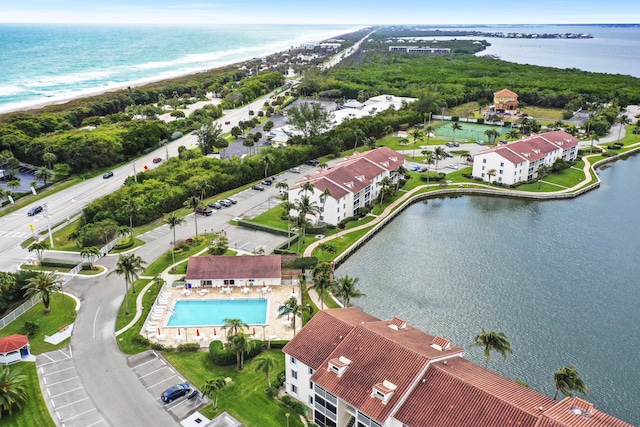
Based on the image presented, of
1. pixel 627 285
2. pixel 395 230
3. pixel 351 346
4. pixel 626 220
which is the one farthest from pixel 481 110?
pixel 351 346

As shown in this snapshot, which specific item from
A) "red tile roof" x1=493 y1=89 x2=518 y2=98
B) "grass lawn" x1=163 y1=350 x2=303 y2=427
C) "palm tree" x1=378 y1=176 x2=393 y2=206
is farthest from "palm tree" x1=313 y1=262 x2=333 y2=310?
"red tile roof" x1=493 y1=89 x2=518 y2=98

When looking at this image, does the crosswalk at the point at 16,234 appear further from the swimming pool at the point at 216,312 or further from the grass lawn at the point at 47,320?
the swimming pool at the point at 216,312

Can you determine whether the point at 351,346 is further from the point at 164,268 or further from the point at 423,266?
the point at 164,268

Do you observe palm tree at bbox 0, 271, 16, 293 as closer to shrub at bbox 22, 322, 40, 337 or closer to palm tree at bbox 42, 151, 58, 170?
shrub at bbox 22, 322, 40, 337

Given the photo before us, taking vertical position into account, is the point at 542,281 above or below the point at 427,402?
below

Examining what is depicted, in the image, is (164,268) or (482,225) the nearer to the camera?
(164,268)
